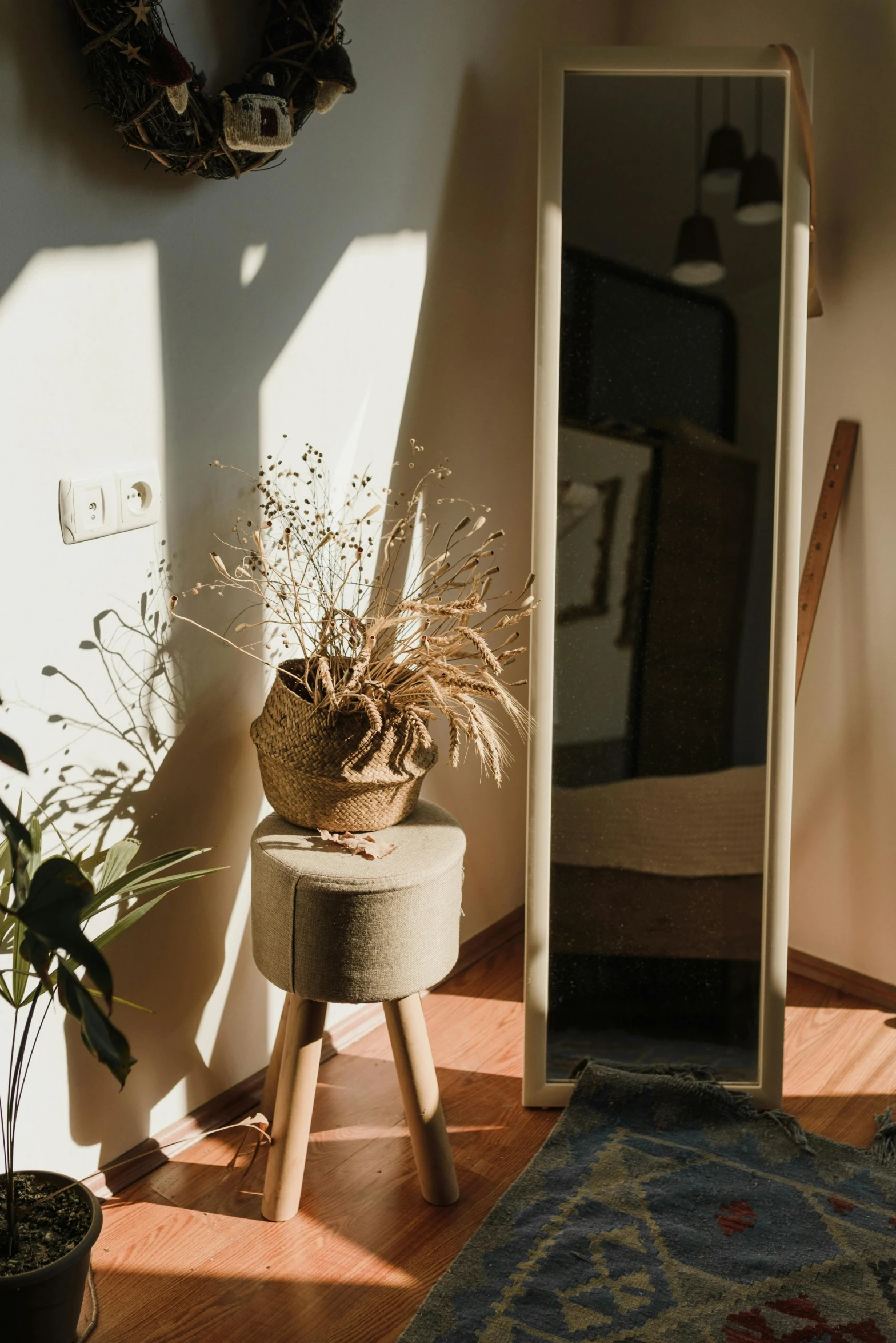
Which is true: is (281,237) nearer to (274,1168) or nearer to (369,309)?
(369,309)

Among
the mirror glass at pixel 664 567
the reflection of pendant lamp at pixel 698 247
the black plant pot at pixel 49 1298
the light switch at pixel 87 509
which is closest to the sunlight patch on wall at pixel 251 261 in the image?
the light switch at pixel 87 509

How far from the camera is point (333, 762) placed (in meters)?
1.84

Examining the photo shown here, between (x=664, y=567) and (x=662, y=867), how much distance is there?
0.54 meters

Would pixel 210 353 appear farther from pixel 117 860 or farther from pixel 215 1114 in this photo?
pixel 215 1114

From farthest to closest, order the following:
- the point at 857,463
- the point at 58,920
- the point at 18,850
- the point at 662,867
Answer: the point at 857,463
the point at 662,867
the point at 18,850
the point at 58,920

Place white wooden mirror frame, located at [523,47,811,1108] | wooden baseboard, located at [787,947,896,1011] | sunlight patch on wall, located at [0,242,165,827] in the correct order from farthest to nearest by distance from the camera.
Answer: wooden baseboard, located at [787,947,896,1011], white wooden mirror frame, located at [523,47,811,1108], sunlight patch on wall, located at [0,242,165,827]

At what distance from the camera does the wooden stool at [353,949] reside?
181 cm

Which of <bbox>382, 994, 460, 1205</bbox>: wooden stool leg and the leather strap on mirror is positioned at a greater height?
the leather strap on mirror

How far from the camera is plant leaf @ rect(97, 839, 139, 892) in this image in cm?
168

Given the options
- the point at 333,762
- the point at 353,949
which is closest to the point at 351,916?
the point at 353,949

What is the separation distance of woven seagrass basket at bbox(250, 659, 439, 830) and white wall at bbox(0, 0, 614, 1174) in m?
0.16

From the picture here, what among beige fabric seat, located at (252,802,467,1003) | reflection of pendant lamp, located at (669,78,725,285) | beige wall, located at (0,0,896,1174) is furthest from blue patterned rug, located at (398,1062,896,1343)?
reflection of pendant lamp, located at (669,78,725,285)

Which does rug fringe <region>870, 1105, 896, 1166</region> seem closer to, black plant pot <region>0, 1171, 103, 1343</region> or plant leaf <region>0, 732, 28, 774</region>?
black plant pot <region>0, 1171, 103, 1343</region>

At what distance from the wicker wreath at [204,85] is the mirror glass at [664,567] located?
51 cm
